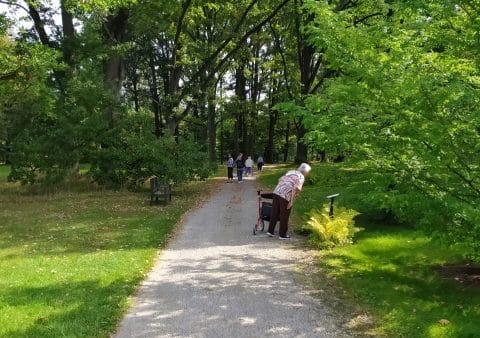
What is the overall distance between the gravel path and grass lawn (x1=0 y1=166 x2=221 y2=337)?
0.41 meters

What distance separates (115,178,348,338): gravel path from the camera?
239 inches

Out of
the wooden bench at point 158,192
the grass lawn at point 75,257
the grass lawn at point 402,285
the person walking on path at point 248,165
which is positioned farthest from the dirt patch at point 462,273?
the person walking on path at point 248,165

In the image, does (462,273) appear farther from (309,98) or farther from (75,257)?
(75,257)

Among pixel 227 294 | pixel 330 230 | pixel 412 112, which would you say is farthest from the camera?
pixel 330 230

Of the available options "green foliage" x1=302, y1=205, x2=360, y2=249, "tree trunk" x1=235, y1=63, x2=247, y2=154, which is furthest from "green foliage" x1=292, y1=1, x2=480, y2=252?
"tree trunk" x1=235, y1=63, x2=247, y2=154

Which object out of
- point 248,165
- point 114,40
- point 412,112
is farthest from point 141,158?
point 412,112

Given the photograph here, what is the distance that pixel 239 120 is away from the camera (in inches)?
2009

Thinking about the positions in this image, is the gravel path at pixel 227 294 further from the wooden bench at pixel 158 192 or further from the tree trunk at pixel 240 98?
the tree trunk at pixel 240 98

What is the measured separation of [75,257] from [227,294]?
4.05 meters

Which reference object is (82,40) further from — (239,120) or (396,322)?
(239,120)

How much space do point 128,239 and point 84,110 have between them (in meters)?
11.2

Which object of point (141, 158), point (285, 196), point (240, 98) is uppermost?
point (240, 98)

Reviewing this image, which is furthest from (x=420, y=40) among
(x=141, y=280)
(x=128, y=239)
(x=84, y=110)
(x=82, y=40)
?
(x=82, y=40)

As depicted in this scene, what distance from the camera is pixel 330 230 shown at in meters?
11.1
